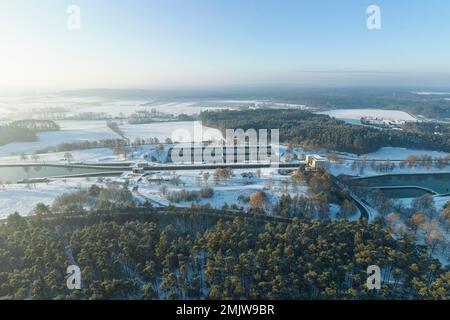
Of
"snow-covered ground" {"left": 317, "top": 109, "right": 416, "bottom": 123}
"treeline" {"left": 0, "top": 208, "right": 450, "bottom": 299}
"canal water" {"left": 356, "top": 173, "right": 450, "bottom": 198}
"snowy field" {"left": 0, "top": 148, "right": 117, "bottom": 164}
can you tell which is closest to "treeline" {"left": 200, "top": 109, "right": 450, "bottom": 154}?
"canal water" {"left": 356, "top": 173, "right": 450, "bottom": 198}

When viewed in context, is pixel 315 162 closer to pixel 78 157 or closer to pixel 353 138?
pixel 353 138

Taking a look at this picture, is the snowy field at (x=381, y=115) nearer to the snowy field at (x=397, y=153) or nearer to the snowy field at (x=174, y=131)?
the snowy field at (x=397, y=153)

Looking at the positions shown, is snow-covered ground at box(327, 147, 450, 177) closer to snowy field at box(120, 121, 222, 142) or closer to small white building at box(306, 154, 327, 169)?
small white building at box(306, 154, 327, 169)

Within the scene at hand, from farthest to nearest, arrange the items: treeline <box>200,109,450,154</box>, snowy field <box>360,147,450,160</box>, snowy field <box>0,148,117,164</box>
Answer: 1. treeline <box>200,109,450,154</box>
2. snowy field <box>360,147,450,160</box>
3. snowy field <box>0,148,117,164</box>

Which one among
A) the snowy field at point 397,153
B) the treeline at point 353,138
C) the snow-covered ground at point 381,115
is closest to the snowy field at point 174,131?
the treeline at point 353,138
